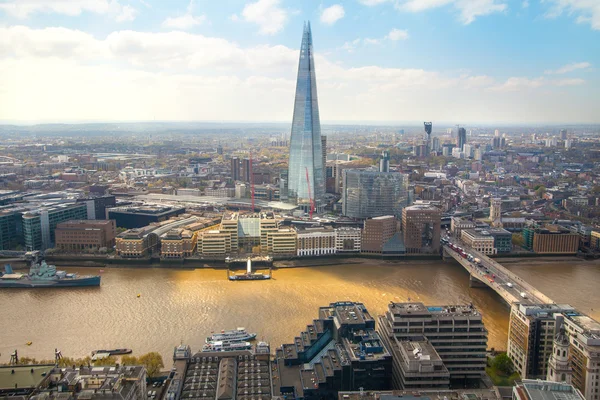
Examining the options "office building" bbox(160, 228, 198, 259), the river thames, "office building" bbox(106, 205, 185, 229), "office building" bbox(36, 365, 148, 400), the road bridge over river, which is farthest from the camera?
"office building" bbox(106, 205, 185, 229)

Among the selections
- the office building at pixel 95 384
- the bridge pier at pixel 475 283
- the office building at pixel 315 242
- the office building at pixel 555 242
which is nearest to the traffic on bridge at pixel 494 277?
the bridge pier at pixel 475 283

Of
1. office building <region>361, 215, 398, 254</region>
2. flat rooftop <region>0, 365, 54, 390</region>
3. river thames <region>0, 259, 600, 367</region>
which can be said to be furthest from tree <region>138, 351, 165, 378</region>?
office building <region>361, 215, 398, 254</region>

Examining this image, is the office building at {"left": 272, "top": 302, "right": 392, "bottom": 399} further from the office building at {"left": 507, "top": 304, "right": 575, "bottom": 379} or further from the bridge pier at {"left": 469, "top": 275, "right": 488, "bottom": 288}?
the bridge pier at {"left": 469, "top": 275, "right": 488, "bottom": 288}

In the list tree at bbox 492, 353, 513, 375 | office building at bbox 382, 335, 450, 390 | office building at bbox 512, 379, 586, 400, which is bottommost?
tree at bbox 492, 353, 513, 375

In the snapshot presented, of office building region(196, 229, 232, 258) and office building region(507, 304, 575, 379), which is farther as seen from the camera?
office building region(196, 229, 232, 258)

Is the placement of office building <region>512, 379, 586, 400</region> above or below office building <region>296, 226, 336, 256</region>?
above

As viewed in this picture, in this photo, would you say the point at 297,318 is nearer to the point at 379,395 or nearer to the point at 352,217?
the point at 379,395
